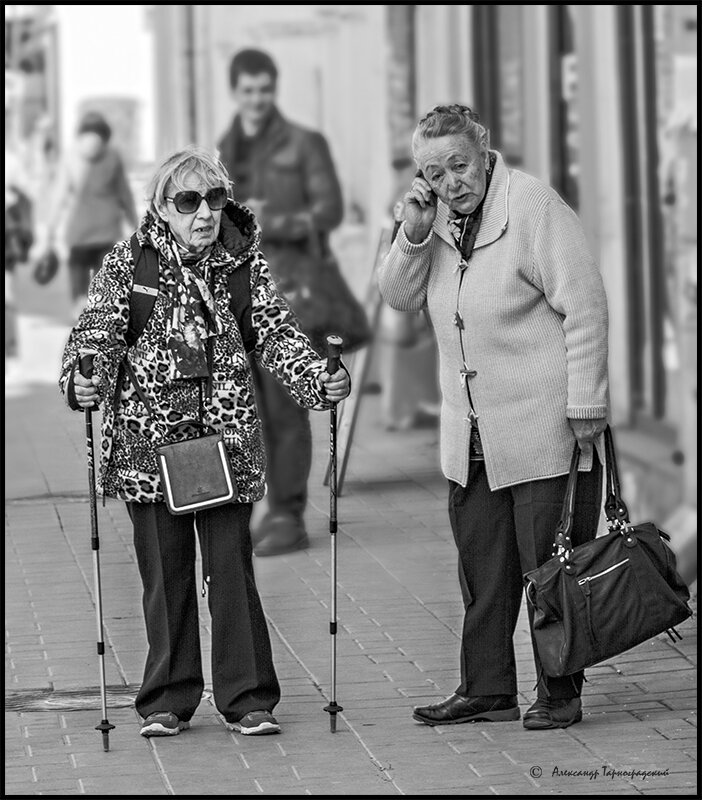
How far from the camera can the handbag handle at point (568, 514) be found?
5.56 metres

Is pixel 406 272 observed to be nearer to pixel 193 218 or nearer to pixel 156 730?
pixel 193 218

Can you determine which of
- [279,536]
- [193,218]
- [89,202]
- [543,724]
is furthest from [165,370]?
[89,202]

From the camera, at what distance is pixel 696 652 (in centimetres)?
655

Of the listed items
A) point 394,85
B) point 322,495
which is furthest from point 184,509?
Answer: point 394,85

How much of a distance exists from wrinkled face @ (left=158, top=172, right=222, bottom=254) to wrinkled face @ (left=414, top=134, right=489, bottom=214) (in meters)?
0.66

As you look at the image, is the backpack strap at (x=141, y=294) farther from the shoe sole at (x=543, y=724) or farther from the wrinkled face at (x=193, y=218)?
the shoe sole at (x=543, y=724)

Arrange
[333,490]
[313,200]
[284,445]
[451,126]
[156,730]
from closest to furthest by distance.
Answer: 1. [451,126]
2. [156,730]
3. [333,490]
4. [284,445]
5. [313,200]

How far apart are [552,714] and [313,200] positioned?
5195 mm

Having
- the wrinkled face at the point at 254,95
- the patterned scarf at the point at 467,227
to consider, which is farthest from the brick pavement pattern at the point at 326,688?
the wrinkled face at the point at 254,95

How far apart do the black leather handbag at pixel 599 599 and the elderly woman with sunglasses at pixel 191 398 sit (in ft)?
2.84

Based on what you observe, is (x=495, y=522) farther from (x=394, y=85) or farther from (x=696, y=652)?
(x=394, y=85)

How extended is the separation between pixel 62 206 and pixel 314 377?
728cm

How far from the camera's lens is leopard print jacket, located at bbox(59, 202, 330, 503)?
5.59m

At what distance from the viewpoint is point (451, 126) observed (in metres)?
5.57
